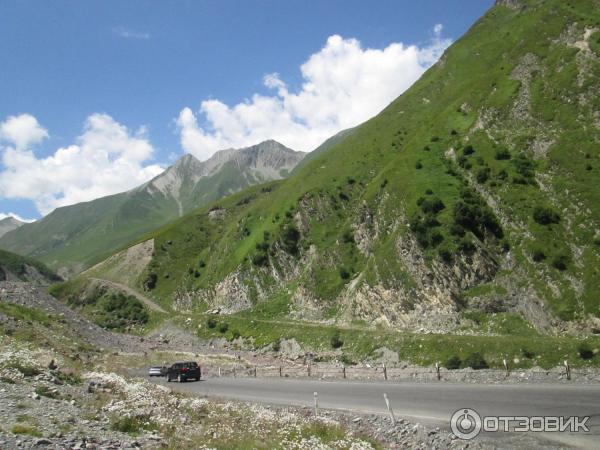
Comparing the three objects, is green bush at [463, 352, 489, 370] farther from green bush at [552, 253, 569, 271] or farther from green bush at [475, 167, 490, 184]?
green bush at [475, 167, 490, 184]

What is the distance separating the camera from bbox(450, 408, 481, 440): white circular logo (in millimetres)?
15922

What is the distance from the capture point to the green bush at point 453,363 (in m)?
36.0

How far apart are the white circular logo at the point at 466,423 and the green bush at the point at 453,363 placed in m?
19.0

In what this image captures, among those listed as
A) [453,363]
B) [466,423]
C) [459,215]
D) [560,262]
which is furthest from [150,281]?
[466,423]

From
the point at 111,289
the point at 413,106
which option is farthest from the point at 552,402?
the point at 111,289

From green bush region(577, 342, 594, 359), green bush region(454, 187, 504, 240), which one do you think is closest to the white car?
green bush region(577, 342, 594, 359)

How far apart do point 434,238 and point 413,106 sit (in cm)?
5889

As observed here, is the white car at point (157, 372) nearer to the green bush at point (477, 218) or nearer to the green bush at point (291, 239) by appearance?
the green bush at point (477, 218)

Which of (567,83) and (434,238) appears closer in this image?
(434,238)

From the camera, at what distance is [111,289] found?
11112 centimetres

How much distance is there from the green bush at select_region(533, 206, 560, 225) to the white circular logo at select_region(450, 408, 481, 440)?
38803mm

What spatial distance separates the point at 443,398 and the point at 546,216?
36.9m

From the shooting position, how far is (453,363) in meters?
36.3

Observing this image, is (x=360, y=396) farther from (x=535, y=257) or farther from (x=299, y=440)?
(x=535, y=257)
